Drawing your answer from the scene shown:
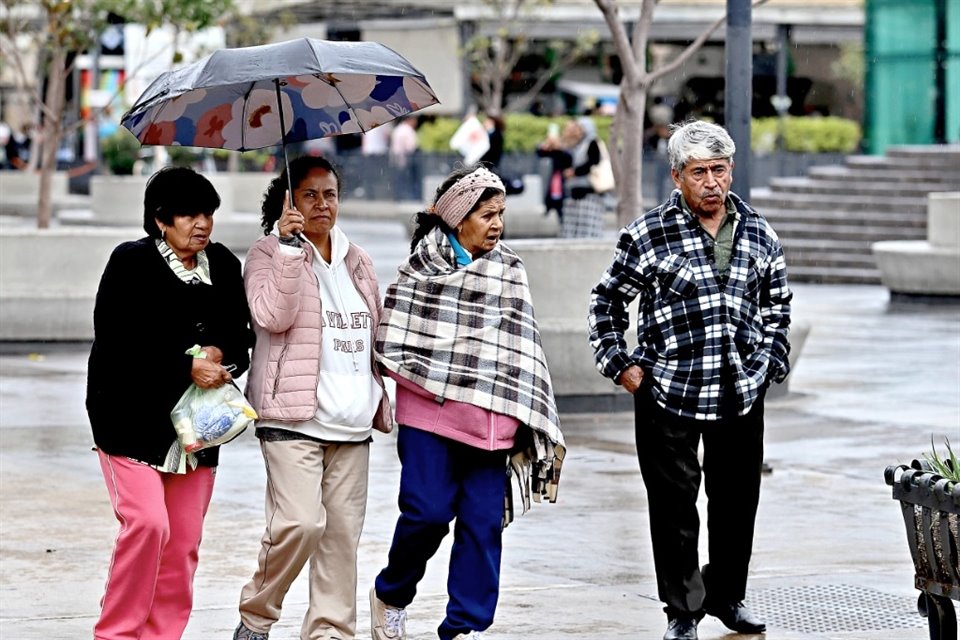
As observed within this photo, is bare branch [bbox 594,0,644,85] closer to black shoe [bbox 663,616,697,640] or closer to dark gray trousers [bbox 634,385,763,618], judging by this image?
→ dark gray trousers [bbox 634,385,763,618]

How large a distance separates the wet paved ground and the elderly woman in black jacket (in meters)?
0.89

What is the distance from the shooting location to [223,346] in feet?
19.6

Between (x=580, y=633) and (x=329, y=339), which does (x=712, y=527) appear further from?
(x=329, y=339)

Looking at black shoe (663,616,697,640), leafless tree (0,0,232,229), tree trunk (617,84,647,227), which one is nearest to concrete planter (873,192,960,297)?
tree trunk (617,84,647,227)

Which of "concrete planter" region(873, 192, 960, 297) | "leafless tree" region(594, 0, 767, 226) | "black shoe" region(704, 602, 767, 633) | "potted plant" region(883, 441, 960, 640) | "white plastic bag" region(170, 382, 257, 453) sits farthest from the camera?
"concrete planter" region(873, 192, 960, 297)

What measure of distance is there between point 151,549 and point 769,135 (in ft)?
114

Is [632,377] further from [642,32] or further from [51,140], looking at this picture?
[51,140]

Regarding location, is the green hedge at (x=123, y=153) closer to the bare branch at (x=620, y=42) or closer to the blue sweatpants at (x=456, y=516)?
the bare branch at (x=620, y=42)

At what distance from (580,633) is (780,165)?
29414mm

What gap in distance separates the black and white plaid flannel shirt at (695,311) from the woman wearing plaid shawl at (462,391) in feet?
1.45

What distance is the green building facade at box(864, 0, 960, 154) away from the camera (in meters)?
26.7

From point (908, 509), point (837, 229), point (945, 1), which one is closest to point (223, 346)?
point (908, 509)

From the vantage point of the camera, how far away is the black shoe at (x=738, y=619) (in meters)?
6.77

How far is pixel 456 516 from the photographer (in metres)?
6.34
